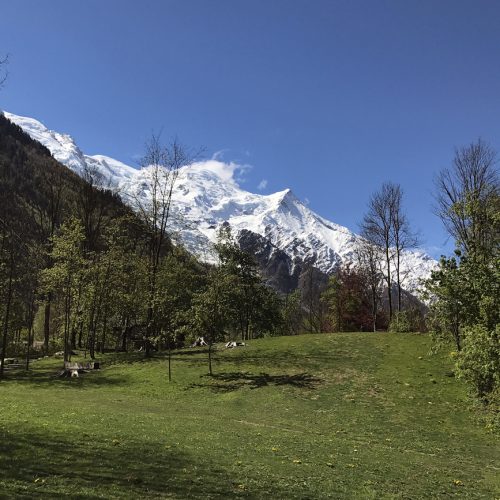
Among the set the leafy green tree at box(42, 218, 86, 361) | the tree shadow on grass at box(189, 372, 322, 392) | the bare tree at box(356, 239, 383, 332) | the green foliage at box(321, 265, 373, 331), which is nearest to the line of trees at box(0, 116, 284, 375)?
the leafy green tree at box(42, 218, 86, 361)

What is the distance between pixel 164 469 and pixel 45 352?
56883 millimetres

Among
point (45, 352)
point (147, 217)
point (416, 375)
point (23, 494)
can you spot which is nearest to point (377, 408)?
point (416, 375)

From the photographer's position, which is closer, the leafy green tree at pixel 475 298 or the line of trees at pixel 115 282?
the leafy green tree at pixel 475 298

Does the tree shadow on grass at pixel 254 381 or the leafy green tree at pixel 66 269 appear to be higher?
the leafy green tree at pixel 66 269

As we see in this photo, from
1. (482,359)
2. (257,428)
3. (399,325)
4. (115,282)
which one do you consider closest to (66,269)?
(115,282)

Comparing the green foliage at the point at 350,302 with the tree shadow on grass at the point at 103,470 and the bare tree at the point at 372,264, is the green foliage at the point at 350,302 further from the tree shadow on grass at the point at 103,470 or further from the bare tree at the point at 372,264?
the tree shadow on grass at the point at 103,470

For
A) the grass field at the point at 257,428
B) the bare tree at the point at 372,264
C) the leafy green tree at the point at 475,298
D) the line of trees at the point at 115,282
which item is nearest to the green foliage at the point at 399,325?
the grass field at the point at 257,428

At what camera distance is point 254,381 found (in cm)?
3756

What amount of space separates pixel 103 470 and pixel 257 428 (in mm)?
12840

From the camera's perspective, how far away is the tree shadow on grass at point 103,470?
10.7m

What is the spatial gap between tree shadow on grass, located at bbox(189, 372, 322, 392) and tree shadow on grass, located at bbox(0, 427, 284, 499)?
20.0 metres

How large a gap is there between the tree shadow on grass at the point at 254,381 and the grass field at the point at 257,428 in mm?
167

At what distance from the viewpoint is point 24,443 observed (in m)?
15.1

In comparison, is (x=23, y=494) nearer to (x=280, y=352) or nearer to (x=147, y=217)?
(x=280, y=352)
